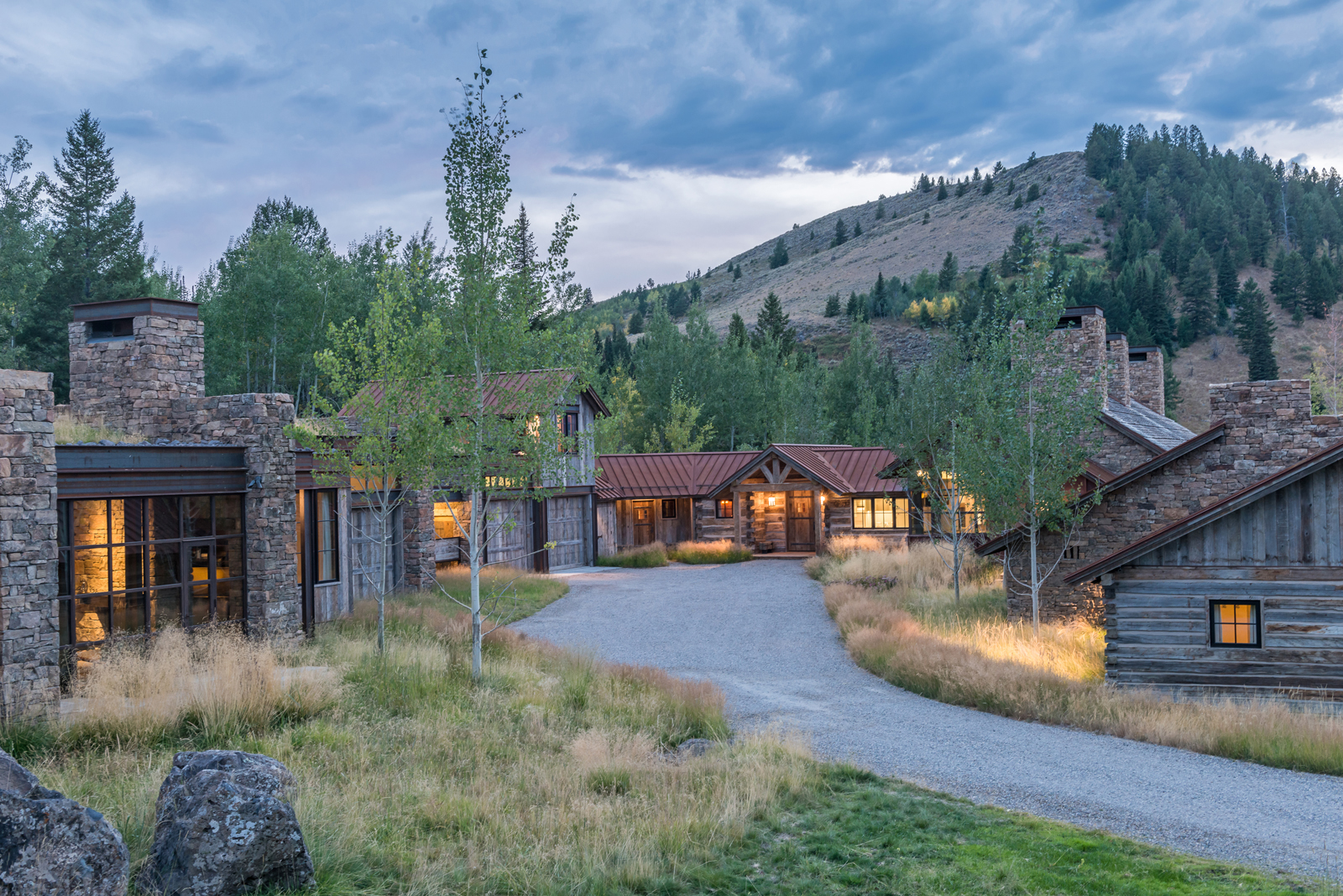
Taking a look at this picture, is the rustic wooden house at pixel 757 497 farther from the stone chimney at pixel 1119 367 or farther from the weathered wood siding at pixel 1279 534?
the weathered wood siding at pixel 1279 534

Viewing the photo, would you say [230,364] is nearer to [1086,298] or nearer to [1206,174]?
[1086,298]

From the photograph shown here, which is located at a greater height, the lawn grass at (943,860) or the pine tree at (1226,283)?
the pine tree at (1226,283)

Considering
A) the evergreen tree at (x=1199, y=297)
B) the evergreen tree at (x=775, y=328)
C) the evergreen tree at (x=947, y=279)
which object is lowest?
the evergreen tree at (x=775, y=328)

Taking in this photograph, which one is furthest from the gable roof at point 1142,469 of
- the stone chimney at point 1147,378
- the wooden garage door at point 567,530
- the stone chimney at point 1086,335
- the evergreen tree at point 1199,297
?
the evergreen tree at point 1199,297

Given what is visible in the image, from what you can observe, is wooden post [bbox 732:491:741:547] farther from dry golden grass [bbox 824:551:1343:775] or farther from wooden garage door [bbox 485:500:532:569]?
dry golden grass [bbox 824:551:1343:775]

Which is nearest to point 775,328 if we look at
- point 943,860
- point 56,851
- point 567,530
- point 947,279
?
point 947,279

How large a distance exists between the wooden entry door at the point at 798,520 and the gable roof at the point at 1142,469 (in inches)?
655

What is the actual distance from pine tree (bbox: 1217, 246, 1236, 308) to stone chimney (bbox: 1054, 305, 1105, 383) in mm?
75337

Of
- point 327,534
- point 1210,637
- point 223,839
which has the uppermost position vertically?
point 327,534

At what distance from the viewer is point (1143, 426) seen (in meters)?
22.9

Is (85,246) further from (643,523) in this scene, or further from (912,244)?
(912,244)

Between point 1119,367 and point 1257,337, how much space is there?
53301mm

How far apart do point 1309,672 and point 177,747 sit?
1586cm

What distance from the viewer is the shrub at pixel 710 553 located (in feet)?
113
